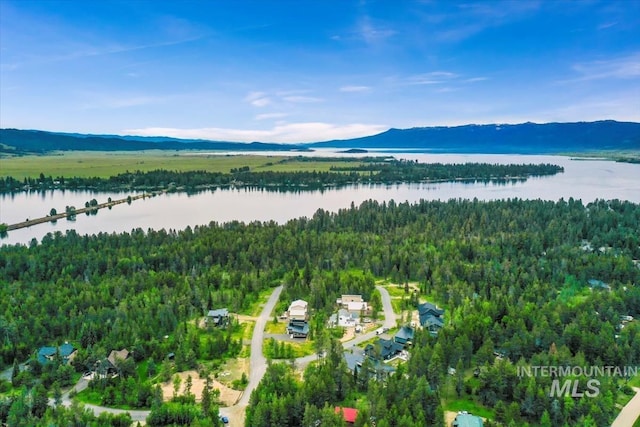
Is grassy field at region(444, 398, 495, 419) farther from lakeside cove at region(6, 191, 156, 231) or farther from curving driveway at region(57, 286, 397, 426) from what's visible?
lakeside cove at region(6, 191, 156, 231)

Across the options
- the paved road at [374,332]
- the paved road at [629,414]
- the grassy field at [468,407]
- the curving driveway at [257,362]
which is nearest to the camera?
the paved road at [629,414]

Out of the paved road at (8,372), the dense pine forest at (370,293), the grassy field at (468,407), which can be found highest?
the dense pine forest at (370,293)

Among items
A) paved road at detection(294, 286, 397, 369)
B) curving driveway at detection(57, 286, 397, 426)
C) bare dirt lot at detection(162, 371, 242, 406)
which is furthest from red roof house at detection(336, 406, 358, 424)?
paved road at detection(294, 286, 397, 369)

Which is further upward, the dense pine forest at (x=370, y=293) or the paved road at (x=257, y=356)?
the dense pine forest at (x=370, y=293)

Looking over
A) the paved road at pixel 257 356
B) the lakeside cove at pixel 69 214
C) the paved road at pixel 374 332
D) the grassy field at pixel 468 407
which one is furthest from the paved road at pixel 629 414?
the lakeside cove at pixel 69 214

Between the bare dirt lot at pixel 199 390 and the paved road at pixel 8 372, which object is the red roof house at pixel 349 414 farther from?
the paved road at pixel 8 372

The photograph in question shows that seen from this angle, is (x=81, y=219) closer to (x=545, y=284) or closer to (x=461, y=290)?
(x=461, y=290)
